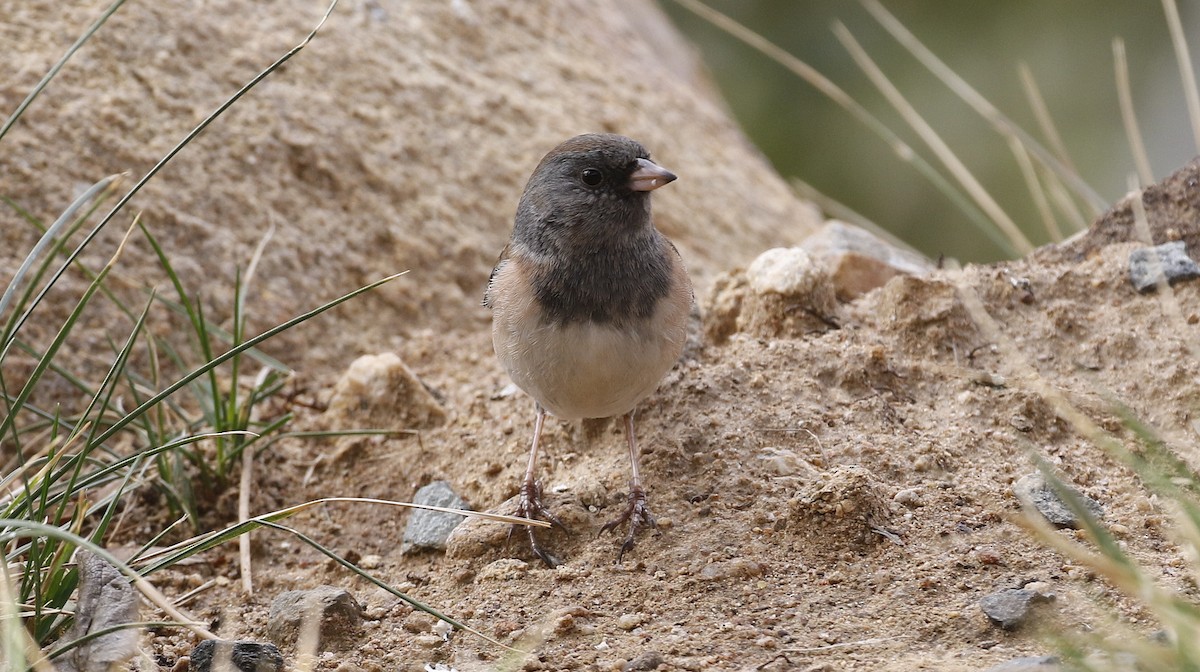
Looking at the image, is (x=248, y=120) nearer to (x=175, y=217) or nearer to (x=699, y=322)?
(x=175, y=217)

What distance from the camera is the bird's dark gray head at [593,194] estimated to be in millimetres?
2971

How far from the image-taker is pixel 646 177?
2.96 m

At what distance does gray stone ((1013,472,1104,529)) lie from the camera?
261 cm

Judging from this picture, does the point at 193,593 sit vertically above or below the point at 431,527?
below

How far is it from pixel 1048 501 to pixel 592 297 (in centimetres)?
121

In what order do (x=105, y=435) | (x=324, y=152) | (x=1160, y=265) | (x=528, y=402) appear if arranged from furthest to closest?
(x=324, y=152) < (x=528, y=402) < (x=1160, y=265) < (x=105, y=435)

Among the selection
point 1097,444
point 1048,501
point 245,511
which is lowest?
point 245,511

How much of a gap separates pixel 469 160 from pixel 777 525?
274 cm

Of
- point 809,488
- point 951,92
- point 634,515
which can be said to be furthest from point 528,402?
point 951,92

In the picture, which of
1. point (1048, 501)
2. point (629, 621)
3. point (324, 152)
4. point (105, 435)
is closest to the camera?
point (105, 435)

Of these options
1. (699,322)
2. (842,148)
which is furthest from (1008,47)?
(699,322)

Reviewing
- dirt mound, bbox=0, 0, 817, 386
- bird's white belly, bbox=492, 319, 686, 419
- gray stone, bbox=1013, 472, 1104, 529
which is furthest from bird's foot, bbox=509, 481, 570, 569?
dirt mound, bbox=0, 0, 817, 386

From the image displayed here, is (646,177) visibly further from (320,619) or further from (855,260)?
(320,619)

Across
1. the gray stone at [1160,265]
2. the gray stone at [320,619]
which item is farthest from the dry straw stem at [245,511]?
the gray stone at [1160,265]
